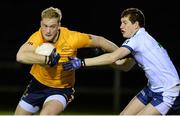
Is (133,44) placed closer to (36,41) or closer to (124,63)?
(124,63)

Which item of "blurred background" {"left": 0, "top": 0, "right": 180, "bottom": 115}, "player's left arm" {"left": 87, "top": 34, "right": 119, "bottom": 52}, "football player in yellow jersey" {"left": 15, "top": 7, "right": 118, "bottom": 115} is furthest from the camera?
"blurred background" {"left": 0, "top": 0, "right": 180, "bottom": 115}

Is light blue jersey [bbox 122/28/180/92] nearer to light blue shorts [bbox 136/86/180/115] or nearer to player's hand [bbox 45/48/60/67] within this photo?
light blue shorts [bbox 136/86/180/115]

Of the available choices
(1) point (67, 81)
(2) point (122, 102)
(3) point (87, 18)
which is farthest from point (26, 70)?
(1) point (67, 81)

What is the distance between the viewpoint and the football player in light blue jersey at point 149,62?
744cm

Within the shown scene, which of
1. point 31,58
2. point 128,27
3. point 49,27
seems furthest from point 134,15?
point 31,58

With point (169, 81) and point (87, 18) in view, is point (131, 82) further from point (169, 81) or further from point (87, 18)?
point (169, 81)

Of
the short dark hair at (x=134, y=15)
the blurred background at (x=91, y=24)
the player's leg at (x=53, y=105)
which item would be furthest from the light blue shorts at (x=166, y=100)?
the blurred background at (x=91, y=24)

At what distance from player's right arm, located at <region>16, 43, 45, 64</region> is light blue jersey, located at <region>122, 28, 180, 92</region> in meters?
0.96

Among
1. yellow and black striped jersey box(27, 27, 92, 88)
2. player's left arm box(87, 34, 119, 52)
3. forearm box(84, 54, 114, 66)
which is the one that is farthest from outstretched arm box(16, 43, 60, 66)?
player's left arm box(87, 34, 119, 52)

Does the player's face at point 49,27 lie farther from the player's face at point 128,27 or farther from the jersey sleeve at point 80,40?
the player's face at point 128,27

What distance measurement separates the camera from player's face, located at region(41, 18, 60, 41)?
25.3 ft

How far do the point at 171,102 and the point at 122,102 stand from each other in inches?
234

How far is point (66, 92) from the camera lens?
809 cm

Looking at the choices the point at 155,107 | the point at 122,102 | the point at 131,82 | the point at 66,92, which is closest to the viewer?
the point at 155,107
